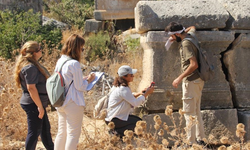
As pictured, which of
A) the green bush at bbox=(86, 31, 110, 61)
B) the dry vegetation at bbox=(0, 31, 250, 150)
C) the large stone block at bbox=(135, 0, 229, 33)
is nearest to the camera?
the dry vegetation at bbox=(0, 31, 250, 150)

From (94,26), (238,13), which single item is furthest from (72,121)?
(94,26)

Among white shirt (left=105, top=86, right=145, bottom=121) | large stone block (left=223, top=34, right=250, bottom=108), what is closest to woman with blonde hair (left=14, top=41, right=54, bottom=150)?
white shirt (left=105, top=86, right=145, bottom=121)

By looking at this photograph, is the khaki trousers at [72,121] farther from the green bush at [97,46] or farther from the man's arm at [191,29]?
the green bush at [97,46]

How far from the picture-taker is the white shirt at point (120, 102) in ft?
13.2

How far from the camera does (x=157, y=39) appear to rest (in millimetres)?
4570

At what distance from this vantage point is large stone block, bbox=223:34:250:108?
477cm

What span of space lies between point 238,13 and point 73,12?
41.1 feet

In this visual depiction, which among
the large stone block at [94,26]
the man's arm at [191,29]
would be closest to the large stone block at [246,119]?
the man's arm at [191,29]

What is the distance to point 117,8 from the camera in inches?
498

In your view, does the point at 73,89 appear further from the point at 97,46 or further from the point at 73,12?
the point at 73,12

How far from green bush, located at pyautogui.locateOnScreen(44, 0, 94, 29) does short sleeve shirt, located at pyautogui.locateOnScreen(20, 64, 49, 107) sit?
11004 millimetres

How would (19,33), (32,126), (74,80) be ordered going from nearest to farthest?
1. (74,80)
2. (32,126)
3. (19,33)

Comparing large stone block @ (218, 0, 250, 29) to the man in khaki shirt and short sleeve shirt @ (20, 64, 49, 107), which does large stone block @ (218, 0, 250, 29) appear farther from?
short sleeve shirt @ (20, 64, 49, 107)

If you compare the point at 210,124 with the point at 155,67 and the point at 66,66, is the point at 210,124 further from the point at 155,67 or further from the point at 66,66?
the point at 66,66
